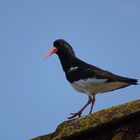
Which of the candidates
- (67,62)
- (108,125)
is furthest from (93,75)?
(108,125)

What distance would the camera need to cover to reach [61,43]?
11891mm

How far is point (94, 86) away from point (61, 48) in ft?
7.57

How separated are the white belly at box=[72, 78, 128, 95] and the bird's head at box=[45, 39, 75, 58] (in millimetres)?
1633

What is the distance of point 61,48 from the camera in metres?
11.8

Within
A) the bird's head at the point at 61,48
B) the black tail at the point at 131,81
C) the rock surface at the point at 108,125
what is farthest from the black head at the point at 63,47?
the rock surface at the point at 108,125

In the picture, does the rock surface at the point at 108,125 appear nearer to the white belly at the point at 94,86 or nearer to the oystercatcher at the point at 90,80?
the oystercatcher at the point at 90,80

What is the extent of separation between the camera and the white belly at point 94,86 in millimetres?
9714

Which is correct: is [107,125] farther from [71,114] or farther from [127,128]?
[71,114]

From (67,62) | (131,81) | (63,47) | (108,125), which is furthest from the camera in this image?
(63,47)

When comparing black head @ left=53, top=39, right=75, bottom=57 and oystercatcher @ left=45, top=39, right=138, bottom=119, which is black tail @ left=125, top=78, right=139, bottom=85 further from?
black head @ left=53, top=39, right=75, bottom=57

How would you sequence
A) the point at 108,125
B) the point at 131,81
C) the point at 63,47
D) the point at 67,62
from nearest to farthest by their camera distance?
the point at 108,125, the point at 131,81, the point at 67,62, the point at 63,47

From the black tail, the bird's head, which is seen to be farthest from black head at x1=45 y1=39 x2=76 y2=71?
the black tail

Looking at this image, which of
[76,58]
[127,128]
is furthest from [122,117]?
[76,58]

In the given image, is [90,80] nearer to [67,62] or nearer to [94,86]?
[94,86]
